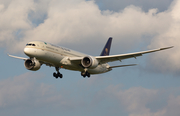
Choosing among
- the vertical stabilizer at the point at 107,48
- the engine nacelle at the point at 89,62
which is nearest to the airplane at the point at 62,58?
the engine nacelle at the point at 89,62

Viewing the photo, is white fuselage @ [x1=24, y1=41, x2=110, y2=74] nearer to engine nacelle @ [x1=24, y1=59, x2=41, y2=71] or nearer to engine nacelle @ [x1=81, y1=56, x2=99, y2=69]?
engine nacelle @ [x1=24, y1=59, x2=41, y2=71]

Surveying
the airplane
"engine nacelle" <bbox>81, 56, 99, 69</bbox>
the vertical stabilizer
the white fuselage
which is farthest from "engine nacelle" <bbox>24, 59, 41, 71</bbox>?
the vertical stabilizer

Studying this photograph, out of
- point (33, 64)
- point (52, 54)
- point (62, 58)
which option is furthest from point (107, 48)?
point (33, 64)

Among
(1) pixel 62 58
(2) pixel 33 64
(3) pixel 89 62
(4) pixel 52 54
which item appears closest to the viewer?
(4) pixel 52 54

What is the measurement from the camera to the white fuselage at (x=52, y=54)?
41562mm

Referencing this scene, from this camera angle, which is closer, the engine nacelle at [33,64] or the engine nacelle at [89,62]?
the engine nacelle at [33,64]

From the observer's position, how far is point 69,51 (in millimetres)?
46969

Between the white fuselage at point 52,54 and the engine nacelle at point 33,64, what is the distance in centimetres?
105

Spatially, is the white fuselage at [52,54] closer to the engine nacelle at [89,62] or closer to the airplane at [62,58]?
the airplane at [62,58]

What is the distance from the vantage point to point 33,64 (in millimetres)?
44188

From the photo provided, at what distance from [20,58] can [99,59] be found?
627 inches

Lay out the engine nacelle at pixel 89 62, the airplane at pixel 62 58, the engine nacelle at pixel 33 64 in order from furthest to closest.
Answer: the engine nacelle at pixel 89 62
the engine nacelle at pixel 33 64
the airplane at pixel 62 58

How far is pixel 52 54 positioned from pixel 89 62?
652cm

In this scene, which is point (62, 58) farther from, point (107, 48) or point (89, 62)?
point (107, 48)
